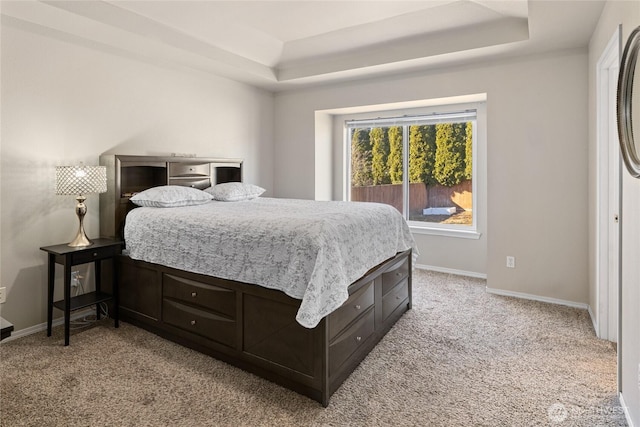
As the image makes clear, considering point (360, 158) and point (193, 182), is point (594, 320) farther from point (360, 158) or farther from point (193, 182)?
point (193, 182)

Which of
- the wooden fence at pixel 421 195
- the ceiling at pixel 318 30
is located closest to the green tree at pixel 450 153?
the wooden fence at pixel 421 195

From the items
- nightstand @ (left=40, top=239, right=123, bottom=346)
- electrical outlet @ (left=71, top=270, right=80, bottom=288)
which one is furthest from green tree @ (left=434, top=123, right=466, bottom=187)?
electrical outlet @ (left=71, top=270, right=80, bottom=288)

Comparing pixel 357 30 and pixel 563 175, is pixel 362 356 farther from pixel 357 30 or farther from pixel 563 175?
pixel 357 30

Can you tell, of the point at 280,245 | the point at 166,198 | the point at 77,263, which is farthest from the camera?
the point at 166,198

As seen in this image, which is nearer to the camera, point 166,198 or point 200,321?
point 200,321

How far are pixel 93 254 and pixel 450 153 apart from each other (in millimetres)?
4058

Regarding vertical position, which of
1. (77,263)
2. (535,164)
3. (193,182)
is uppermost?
(535,164)

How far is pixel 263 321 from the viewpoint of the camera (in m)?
2.21

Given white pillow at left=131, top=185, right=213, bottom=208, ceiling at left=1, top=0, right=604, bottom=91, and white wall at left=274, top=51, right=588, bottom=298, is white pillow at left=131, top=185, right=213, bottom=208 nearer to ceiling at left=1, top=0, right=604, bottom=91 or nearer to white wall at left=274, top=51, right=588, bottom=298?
ceiling at left=1, top=0, right=604, bottom=91

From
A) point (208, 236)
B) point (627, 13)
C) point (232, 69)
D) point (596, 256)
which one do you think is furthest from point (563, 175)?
point (232, 69)

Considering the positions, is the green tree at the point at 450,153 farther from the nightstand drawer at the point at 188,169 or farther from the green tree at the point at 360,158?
the nightstand drawer at the point at 188,169

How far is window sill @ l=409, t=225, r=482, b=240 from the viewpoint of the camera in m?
4.55

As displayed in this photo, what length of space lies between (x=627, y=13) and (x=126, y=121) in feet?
12.3

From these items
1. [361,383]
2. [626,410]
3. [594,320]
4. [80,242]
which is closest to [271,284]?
[361,383]
